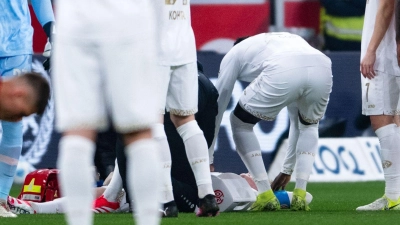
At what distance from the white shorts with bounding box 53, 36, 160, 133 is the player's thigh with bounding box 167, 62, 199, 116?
1.87 metres

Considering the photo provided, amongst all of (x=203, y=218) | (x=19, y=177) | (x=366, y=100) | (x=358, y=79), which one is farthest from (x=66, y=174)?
(x=358, y=79)

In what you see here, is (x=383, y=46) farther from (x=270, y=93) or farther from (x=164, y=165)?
(x=164, y=165)

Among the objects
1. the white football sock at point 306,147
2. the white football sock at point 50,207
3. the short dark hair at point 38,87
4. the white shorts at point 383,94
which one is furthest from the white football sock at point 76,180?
the white shorts at point 383,94

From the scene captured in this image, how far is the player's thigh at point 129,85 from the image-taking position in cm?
361

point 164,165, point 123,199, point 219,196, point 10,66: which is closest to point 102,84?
point 164,165

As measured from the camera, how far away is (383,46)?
6.27 metres

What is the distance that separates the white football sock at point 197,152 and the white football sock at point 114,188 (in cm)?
60

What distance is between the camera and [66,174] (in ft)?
11.7

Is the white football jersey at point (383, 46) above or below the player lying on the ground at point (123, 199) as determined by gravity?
above

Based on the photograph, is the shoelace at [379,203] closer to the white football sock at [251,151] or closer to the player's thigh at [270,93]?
the white football sock at [251,151]

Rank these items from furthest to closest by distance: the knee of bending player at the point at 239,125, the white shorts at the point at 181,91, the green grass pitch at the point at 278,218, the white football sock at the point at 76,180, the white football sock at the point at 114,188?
the knee of bending player at the point at 239,125, the white football sock at the point at 114,188, the white shorts at the point at 181,91, the green grass pitch at the point at 278,218, the white football sock at the point at 76,180

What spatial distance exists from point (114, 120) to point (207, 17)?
29.8ft

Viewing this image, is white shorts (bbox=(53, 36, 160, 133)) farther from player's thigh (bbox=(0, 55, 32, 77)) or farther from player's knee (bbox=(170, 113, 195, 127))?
player's thigh (bbox=(0, 55, 32, 77))

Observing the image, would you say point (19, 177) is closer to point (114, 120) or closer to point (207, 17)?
point (207, 17)
